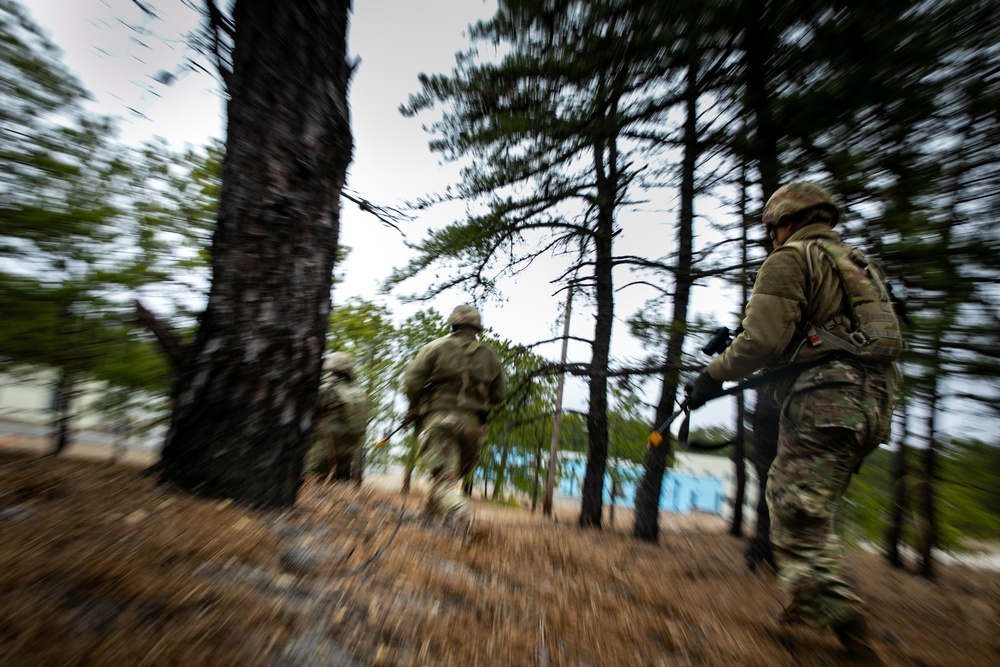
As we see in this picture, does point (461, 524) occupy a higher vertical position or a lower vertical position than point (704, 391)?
lower

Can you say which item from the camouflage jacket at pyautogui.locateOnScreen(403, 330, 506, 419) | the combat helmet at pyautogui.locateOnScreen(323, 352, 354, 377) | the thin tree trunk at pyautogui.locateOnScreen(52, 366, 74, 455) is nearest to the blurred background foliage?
the thin tree trunk at pyautogui.locateOnScreen(52, 366, 74, 455)

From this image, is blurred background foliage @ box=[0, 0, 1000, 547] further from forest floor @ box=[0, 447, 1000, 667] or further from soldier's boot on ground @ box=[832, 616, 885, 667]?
soldier's boot on ground @ box=[832, 616, 885, 667]

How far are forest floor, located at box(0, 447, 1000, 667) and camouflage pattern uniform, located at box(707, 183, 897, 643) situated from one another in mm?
331

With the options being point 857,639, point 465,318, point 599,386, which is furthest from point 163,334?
point 599,386

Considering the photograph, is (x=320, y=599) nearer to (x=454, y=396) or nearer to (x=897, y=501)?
(x=454, y=396)

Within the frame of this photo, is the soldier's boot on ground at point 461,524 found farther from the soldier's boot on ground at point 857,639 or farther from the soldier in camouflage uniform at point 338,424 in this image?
the soldier in camouflage uniform at point 338,424

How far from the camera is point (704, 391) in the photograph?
9.20 ft

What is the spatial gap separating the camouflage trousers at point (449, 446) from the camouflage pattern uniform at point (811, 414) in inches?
94.1

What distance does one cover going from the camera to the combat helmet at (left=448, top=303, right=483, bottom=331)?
485 centimetres

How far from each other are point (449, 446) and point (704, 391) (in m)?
2.39

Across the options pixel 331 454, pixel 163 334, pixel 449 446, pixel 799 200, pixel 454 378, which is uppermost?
pixel 799 200

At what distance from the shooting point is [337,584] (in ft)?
5.30

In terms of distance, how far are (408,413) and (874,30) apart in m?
4.60

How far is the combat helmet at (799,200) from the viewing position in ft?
8.43
